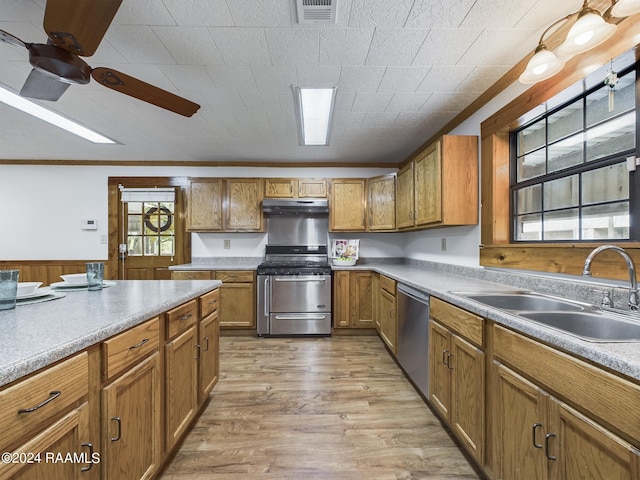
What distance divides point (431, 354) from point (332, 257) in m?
2.26

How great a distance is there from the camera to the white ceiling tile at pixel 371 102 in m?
2.23

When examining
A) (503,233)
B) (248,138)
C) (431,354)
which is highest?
(248,138)

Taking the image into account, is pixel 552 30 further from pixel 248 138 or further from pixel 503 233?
pixel 248 138

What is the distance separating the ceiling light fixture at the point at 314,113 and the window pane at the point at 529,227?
1707 mm

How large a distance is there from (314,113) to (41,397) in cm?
255

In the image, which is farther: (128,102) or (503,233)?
(128,102)

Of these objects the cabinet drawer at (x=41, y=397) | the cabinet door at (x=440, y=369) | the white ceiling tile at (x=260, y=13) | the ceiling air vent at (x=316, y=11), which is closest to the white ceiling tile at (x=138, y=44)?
the white ceiling tile at (x=260, y=13)

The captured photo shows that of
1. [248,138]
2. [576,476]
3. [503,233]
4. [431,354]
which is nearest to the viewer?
[576,476]

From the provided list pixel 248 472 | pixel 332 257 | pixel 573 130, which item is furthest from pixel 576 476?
pixel 332 257

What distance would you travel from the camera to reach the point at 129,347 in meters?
1.11

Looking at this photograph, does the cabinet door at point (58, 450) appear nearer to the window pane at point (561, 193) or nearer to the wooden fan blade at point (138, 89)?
the wooden fan blade at point (138, 89)

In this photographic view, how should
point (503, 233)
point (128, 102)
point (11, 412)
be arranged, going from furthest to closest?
1. point (128, 102)
2. point (503, 233)
3. point (11, 412)

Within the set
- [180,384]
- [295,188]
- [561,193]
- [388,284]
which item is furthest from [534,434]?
[295,188]

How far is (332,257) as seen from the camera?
4.05m
